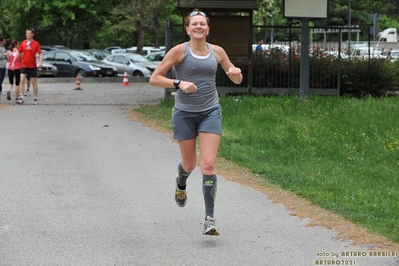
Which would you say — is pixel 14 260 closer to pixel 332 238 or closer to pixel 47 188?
pixel 332 238

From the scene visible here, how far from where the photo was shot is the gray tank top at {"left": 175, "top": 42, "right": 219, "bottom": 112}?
23.0 feet

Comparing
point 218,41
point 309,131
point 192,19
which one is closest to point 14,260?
point 192,19

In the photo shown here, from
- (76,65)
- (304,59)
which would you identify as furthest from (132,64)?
(304,59)

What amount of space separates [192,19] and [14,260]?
8.03 ft

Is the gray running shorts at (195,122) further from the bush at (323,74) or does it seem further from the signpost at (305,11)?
the bush at (323,74)

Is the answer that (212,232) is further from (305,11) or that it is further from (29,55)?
(29,55)

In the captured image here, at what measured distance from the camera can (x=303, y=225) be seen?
7.48 meters

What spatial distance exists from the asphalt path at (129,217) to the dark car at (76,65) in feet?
76.6

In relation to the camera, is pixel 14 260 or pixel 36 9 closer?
pixel 14 260

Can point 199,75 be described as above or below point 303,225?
above

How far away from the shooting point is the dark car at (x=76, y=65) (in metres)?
37.0

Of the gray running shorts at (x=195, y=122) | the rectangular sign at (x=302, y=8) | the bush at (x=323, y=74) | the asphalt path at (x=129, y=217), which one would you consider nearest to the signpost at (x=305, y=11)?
the rectangular sign at (x=302, y=8)

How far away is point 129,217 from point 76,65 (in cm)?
3047

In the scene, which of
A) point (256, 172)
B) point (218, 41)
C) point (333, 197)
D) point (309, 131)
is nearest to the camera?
point (333, 197)
